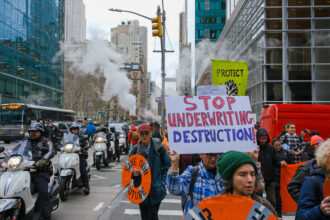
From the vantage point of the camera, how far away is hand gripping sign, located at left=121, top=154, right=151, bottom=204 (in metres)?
4.51

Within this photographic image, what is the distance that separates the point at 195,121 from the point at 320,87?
2043cm

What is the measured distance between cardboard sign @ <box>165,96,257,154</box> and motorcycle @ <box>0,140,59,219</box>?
2641 mm

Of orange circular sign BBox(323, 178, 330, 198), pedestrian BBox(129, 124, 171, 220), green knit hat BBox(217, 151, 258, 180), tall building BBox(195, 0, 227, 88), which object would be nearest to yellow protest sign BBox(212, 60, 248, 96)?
pedestrian BBox(129, 124, 171, 220)

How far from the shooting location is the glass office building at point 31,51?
132ft

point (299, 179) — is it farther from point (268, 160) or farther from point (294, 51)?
point (294, 51)

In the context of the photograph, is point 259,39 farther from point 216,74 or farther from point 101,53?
point 101,53

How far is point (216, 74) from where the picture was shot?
10.0m

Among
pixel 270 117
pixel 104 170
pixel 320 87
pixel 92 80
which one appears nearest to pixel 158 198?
pixel 104 170

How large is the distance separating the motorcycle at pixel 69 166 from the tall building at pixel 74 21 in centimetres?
11322

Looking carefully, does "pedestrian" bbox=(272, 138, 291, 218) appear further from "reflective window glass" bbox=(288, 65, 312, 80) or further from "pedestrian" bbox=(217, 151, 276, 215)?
"reflective window glass" bbox=(288, 65, 312, 80)

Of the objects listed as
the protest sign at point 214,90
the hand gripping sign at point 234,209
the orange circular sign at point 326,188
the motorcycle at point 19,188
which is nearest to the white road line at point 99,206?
the motorcycle at point 19,188

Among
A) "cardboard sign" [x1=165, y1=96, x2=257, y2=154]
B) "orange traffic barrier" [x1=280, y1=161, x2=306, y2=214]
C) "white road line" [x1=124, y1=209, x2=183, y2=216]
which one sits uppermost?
"cardboard sign" [x1=165, y1=96, x2=257, y2=154]

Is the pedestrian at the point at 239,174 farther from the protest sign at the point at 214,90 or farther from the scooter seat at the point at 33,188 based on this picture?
the protest sign at the point at 214,90

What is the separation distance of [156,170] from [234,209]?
2.53 metres
